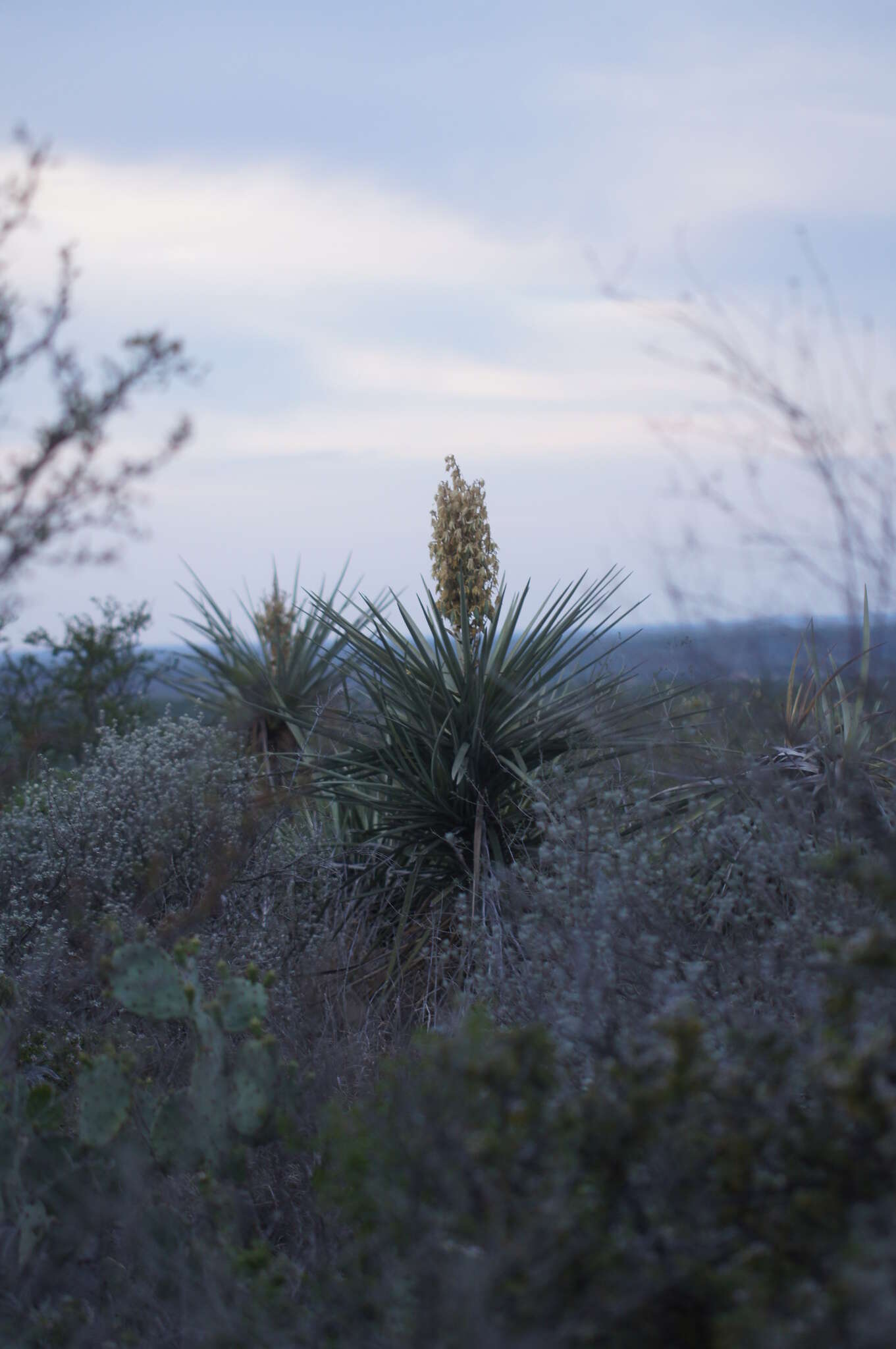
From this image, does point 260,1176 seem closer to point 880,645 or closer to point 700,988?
point 700,988

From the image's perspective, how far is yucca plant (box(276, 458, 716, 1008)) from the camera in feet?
18.3

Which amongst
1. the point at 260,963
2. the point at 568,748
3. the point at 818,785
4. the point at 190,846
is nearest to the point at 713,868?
the point at 818,785

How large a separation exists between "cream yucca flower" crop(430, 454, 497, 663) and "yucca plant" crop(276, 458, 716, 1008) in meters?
0.07

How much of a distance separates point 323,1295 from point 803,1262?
3.96ft

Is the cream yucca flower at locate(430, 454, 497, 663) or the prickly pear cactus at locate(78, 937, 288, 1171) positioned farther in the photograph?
the cream yucca flower at locate(430, 454, 497, 663)

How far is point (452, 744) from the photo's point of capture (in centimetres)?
579

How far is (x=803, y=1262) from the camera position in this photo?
6.84 ft

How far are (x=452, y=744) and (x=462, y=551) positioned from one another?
116 centimetres

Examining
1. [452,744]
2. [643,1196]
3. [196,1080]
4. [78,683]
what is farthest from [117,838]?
[78,683]

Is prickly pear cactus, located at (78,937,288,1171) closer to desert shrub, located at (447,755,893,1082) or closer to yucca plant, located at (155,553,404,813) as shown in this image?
desert shrub, located at (447,755,893,1082)

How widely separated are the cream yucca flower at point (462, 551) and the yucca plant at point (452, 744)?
7 cm

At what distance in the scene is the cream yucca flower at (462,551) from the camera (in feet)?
20.4

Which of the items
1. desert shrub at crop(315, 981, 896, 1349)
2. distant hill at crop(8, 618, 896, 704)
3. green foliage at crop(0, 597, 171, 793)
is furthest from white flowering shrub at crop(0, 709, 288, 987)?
green foliage at crop(0, 597, 171, 793)

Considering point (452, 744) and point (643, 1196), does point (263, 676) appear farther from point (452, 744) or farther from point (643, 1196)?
point (643, 1196)
